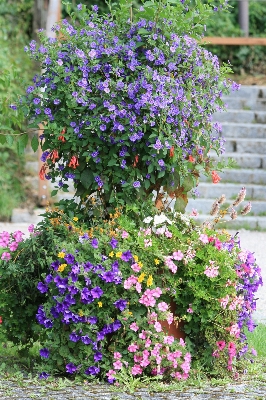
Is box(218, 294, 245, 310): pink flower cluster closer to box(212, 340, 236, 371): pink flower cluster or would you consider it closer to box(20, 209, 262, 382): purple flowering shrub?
box(20, 209, 262, 382): purple flowering shrub

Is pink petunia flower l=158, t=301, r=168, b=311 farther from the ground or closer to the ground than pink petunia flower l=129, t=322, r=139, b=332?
farther from the ground

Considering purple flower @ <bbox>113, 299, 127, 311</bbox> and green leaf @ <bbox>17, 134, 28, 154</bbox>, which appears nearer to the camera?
purple flower @ <bbox>113, 299, 127, 311</bbox>

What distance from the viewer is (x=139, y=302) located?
12.1 feet

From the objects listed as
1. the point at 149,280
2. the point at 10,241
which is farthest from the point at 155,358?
the point at 10,241

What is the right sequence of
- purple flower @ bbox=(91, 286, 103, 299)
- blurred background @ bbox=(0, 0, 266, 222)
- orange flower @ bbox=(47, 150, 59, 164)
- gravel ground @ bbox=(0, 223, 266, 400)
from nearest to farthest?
gravel ground @ bbox=(0, 223, 266, 400) → purple flower @ bbox=(91, 286, 103, 299) → orange flower @ bbox=(47, 150, 59, 164) → blurred background @ bbox=(0, 0, 266, 222)

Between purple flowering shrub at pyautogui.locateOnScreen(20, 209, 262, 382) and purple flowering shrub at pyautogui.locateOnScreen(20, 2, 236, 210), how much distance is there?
0.98 feet

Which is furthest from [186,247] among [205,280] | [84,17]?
[84,17]

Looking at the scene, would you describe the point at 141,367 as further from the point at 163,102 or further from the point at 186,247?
the point at 163,102

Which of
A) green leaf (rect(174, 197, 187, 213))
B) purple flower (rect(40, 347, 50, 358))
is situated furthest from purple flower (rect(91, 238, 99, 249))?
green leaf (rect(174, 197, 187, 213))

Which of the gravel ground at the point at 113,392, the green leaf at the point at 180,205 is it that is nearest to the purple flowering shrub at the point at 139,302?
the gravel ground at the point at 113,392

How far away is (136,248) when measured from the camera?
12.3 feet

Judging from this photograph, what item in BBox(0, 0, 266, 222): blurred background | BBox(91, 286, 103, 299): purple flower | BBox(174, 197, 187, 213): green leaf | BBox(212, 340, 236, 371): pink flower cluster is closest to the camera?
BBox(91, 286, 103, 299): purple flower

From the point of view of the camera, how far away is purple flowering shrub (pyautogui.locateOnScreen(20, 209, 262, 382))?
3611 millimetres

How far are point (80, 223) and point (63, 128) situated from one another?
1.61 feet
